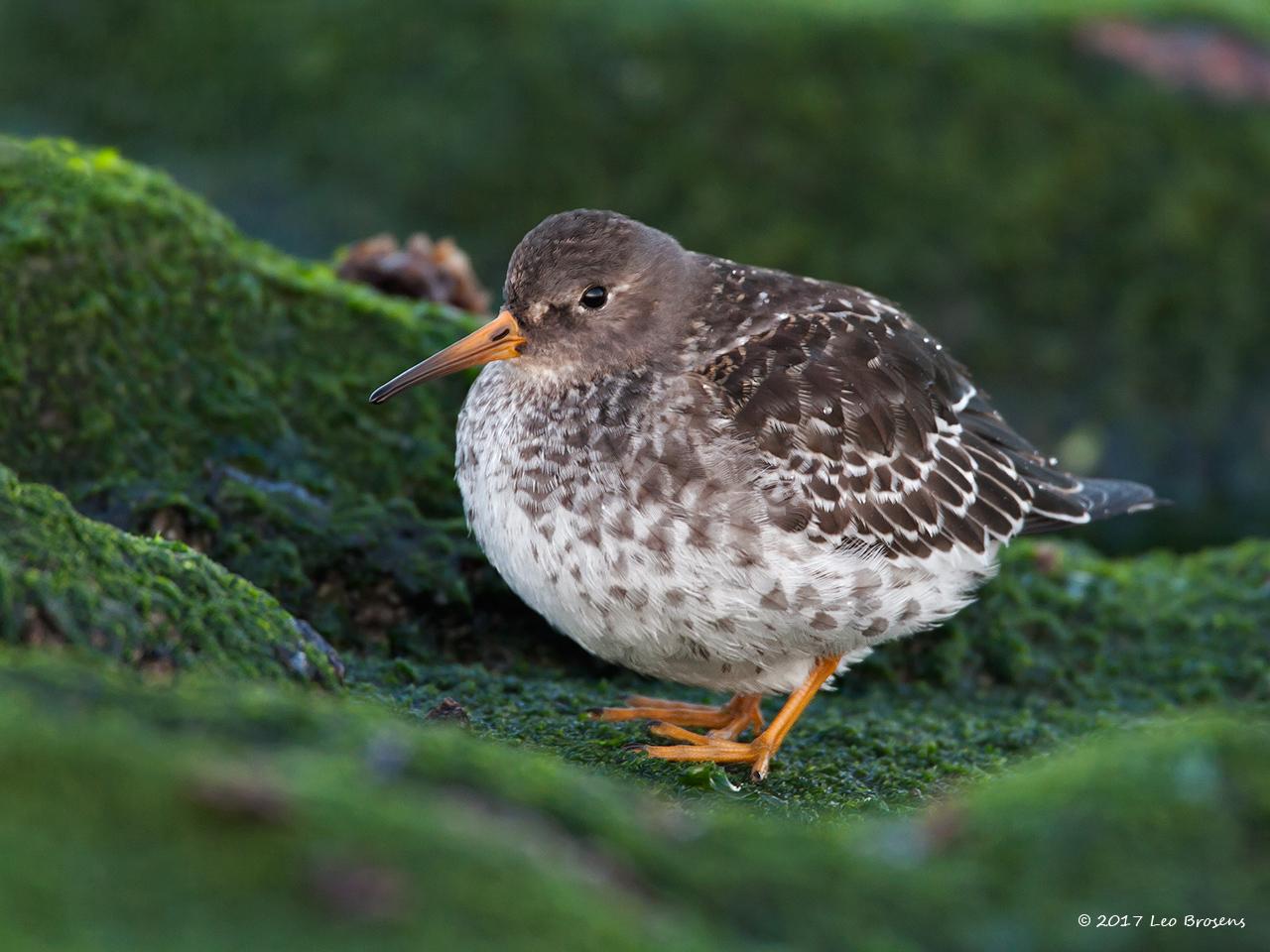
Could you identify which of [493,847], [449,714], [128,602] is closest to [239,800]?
[493,847]

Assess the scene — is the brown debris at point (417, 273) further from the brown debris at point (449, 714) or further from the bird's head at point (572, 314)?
the brown debris at point (449, 714)

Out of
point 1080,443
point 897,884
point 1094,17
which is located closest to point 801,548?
point 897,884

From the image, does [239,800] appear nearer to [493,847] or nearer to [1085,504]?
[493,847]

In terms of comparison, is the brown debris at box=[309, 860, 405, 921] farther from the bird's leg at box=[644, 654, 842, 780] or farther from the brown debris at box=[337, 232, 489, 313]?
the brown debris at box=[337, 232, 489, 313]

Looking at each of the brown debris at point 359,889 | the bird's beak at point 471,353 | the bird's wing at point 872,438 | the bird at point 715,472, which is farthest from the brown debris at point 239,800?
the bird's beak at point 471,353

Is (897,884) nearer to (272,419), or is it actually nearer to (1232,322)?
(272,419)

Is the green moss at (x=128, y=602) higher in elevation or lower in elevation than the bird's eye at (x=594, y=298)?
lower

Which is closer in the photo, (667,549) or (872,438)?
(667,549)

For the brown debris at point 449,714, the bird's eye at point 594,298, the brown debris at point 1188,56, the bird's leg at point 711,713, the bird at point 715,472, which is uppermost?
the brown debris at point 1188,56
